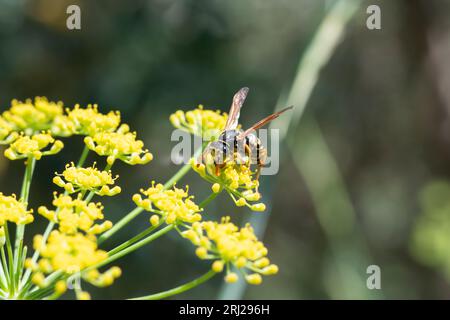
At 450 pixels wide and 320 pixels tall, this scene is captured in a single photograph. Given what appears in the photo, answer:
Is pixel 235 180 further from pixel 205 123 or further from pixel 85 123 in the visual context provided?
pixel 85 123

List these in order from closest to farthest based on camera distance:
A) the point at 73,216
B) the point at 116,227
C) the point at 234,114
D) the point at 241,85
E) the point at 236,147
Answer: the point at 73,216 < the point at 116,227 < the point at 236,147 < the point at 234,114 < the point at 241,85

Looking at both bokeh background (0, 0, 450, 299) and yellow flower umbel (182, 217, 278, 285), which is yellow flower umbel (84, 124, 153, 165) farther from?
bokeh background (0, 0, 450, 299)

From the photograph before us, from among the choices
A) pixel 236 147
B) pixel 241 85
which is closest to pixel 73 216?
pixel 236 147

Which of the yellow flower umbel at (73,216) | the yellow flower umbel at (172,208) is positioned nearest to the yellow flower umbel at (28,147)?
the yellow flower umbel at (73,216)

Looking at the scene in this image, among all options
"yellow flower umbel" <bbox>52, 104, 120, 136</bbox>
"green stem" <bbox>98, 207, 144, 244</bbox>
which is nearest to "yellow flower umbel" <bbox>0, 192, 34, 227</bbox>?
"green stem" <bbox>98, 207, 144, 244</bbox>

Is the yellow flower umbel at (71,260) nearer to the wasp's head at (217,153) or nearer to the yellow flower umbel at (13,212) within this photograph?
the yellow flower umbel at (13,212)

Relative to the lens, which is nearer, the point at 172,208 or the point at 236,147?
the point at 172,208

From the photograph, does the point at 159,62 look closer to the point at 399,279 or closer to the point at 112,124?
the point at 112,124
